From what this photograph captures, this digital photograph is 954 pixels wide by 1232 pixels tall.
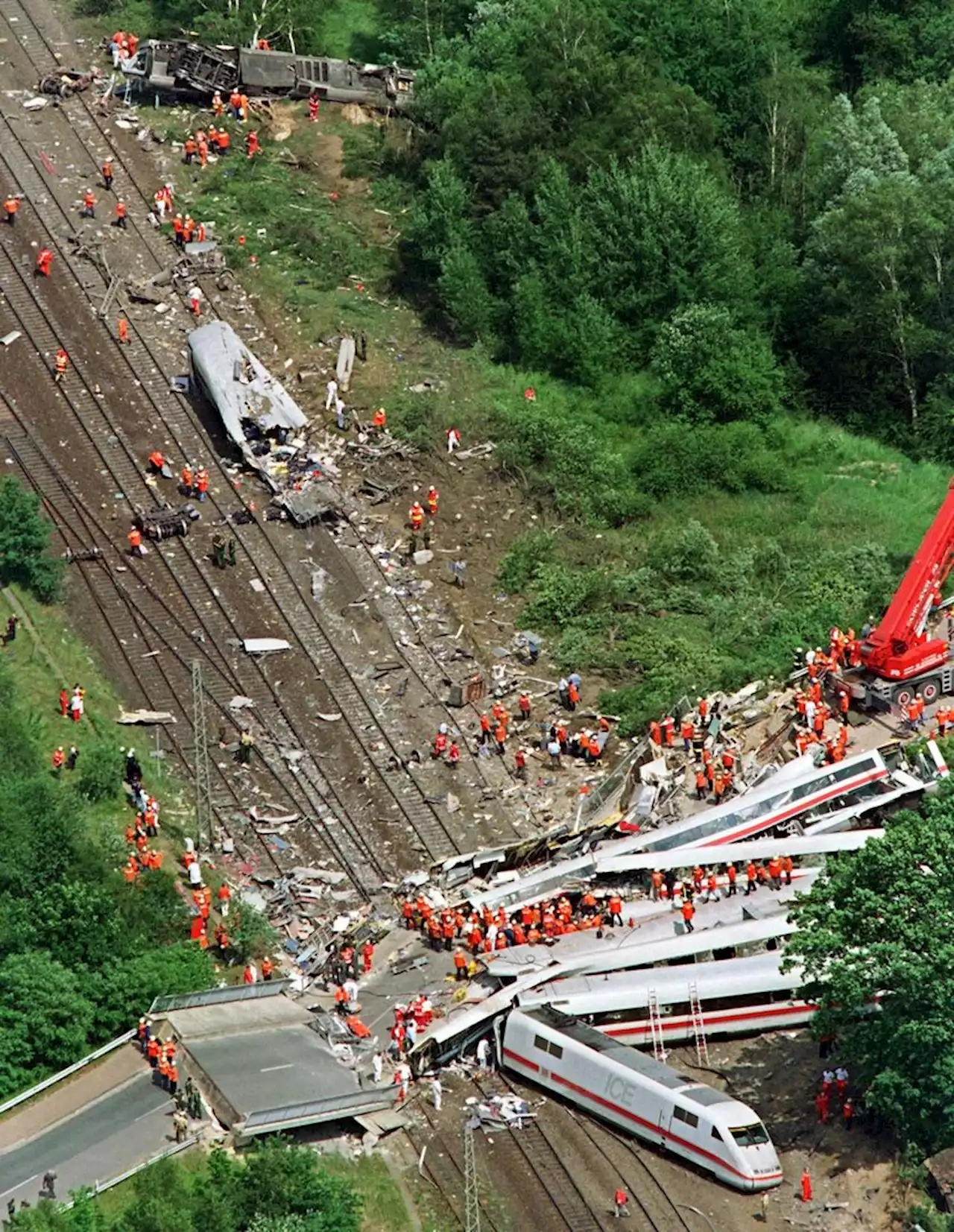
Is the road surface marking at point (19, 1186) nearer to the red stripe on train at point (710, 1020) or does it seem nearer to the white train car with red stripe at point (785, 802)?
the red stripe on train at point (710, 1020)

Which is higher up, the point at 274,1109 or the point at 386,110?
the point at 386,110

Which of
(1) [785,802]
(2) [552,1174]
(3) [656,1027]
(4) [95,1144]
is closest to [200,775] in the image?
(4) [95,1144]

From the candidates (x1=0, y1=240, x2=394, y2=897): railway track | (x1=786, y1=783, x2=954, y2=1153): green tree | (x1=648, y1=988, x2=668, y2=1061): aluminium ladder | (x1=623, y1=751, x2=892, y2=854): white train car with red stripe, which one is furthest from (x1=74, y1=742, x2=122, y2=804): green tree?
(x1=786, y1=783, x2=954, y2=1153): green tree

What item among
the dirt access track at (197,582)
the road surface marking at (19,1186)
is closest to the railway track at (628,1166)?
the dirt access track at (197,582)

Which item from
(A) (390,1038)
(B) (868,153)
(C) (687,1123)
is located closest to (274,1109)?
(A) (390,1038)

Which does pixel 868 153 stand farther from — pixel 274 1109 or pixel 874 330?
pixel 274 1109
